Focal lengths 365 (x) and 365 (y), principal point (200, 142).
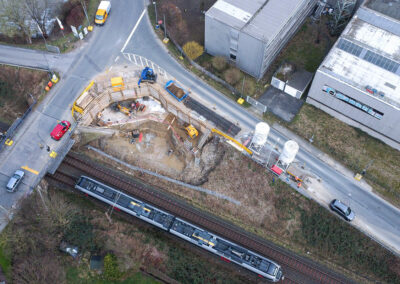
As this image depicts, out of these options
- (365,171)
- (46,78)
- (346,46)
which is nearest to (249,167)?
(365,171)

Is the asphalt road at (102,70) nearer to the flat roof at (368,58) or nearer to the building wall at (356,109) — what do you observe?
the building wall at (356,109)

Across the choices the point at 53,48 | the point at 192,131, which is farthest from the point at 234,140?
the point at 53,48

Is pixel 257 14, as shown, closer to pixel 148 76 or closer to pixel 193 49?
pixel 193 49

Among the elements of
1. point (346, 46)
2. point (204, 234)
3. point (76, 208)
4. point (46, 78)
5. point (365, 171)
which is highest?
point (346, 46)

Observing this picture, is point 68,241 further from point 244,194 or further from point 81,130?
point 244,194

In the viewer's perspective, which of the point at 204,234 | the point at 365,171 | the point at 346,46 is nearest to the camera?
the point at 204,234

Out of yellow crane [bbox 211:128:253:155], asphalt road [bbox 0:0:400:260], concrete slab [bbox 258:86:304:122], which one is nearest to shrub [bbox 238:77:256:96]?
concrete slab [bbox 258:86:304:122]
